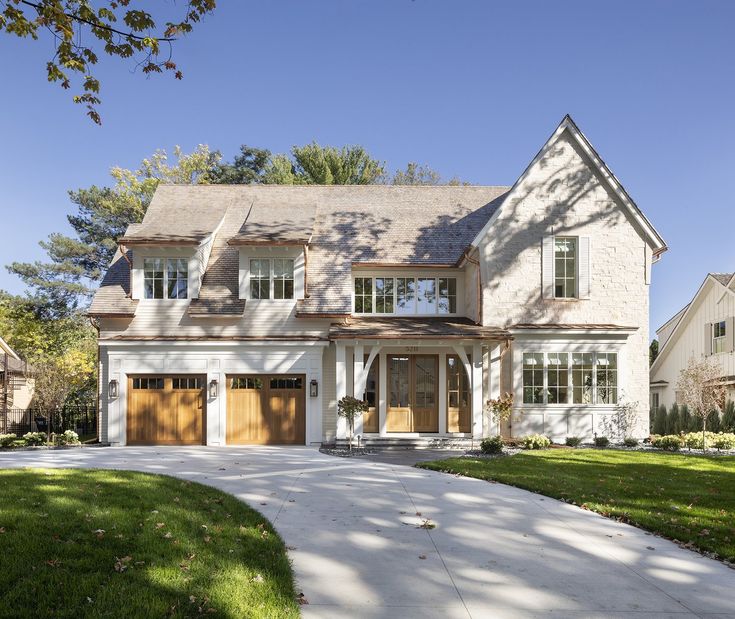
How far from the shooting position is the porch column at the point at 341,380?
61.1ft

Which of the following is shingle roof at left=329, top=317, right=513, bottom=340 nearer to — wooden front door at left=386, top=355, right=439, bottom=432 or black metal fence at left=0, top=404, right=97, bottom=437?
wooden front door at left=386, top=355, right=439, bottom=432

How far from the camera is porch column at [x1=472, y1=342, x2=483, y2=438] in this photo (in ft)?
60.6

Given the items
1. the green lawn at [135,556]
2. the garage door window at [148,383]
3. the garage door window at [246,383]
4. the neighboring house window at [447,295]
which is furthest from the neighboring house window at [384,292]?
the green lawn at [135,556]

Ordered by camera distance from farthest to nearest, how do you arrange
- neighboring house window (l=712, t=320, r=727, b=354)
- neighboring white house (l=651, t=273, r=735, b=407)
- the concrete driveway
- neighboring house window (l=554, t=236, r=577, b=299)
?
neighboring house window (l=712, t=320, r=727, b=354) < neighboring white house (l=651, t=273, r=735, b=407) < neighboring house window (l=554, t=236, r=577, b=299) < the concrete driveway

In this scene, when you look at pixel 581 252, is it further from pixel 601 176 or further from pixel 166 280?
pixel 166 280

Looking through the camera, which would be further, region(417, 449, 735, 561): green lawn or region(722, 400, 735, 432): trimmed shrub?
region(722, 400, 735, 432): trimmed shrub

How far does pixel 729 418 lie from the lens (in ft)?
75.3

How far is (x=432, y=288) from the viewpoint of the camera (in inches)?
843

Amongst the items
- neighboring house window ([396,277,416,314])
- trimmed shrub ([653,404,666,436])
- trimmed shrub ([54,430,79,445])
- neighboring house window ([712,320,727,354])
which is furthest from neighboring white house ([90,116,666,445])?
trimmed shrub ([653,404,666,436])

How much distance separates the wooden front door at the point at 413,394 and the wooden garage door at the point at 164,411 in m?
5.90

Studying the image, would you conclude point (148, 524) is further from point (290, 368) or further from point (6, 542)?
point (290, 368)

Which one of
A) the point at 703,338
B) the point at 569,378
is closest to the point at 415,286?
the point at 569,378

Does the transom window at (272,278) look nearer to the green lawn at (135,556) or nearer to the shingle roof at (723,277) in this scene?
the green lawn at (135,556)

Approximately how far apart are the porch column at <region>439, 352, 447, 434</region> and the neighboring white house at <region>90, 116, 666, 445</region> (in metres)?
0.05
